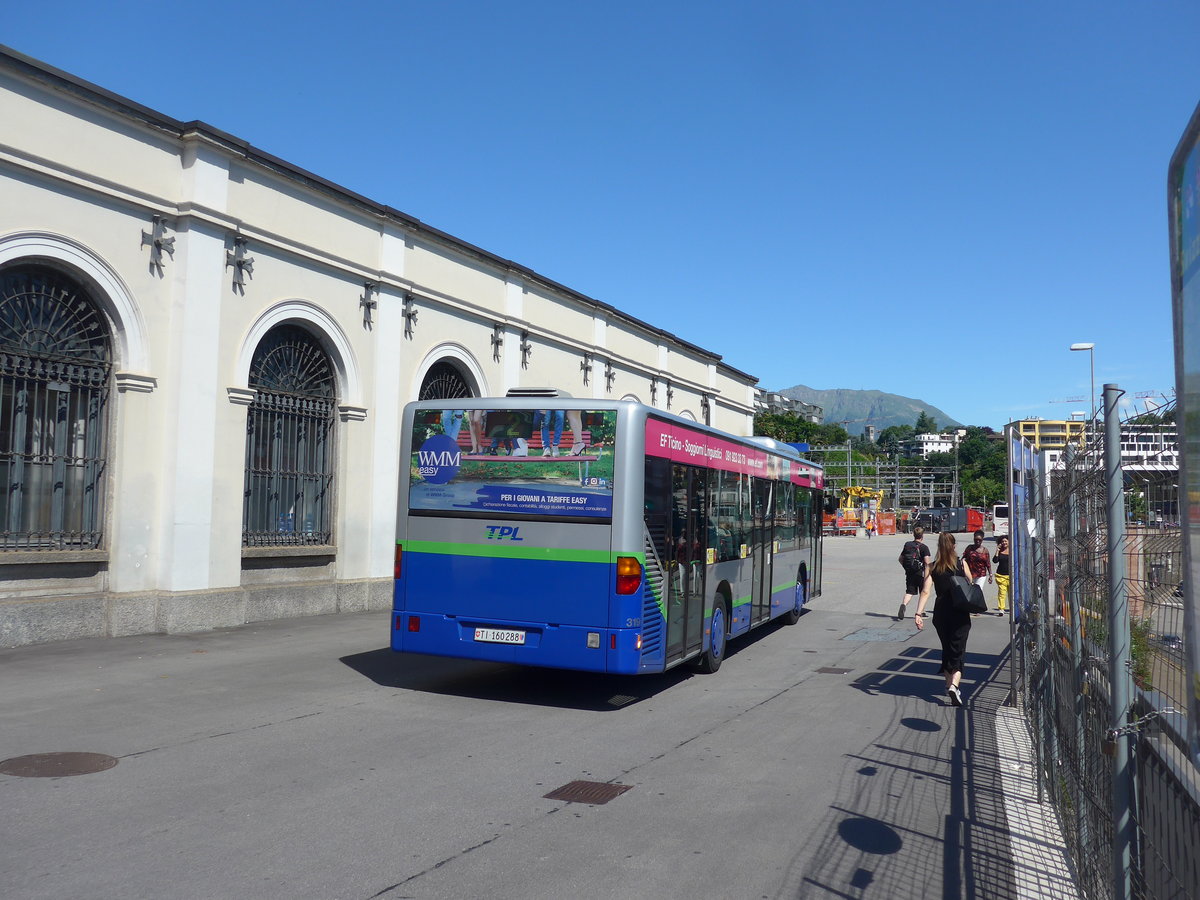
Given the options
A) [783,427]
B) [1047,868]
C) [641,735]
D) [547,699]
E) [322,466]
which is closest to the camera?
[1047,868]

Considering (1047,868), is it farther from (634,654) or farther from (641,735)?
(634,654)

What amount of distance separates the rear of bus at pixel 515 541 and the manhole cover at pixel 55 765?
3.39 meters

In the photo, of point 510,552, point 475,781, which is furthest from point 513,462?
point 475,781

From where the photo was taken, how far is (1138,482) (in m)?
4.34

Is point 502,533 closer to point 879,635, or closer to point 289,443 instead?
point 289,443

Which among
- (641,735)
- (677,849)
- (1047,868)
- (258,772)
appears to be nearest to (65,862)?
(258,772)

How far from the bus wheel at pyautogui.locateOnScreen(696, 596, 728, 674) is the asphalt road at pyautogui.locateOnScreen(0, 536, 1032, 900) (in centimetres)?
26

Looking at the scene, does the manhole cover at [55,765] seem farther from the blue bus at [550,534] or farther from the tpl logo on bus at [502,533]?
the tpl logo on bus at [502,533]

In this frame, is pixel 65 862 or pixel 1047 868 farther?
pixel 1047 868

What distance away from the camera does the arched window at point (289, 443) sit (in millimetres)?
16125

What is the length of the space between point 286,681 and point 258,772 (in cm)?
383

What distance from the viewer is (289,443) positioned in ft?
55.3

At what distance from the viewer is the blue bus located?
960 centimetres

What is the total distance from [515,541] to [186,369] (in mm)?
6928
